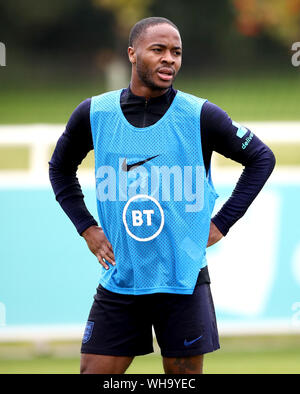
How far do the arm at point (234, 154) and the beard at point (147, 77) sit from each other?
220 millimetres

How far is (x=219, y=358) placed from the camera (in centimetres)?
621

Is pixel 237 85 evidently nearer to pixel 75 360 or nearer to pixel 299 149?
pixel 299 149

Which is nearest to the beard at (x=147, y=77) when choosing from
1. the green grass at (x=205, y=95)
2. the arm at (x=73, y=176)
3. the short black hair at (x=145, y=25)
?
the short black hair at (x=145, y=25)

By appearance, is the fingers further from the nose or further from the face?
the nose

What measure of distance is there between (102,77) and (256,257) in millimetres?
26128

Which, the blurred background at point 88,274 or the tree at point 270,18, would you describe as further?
the tree at point 270,18

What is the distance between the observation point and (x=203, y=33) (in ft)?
113

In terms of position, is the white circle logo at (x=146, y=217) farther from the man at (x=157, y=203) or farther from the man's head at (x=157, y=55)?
the man's head at (x=157, y=55)

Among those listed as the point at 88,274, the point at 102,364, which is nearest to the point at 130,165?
the point at 102,364

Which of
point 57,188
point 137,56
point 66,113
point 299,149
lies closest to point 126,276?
point 57,188

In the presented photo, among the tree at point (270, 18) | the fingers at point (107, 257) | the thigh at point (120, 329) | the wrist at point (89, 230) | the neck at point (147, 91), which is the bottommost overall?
the thigh at point (120, 329)

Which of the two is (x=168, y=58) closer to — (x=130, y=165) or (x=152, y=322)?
(x=130, y=165)

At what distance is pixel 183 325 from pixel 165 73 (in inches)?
42.1

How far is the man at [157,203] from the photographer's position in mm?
3672
